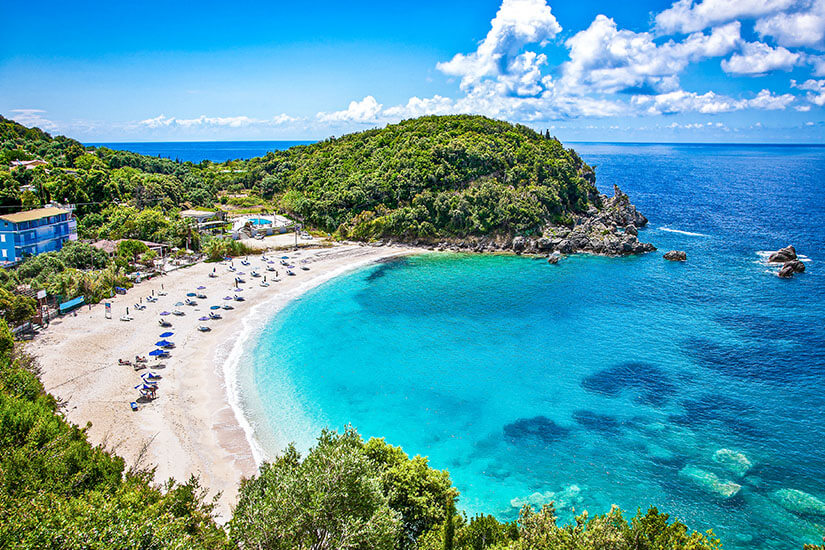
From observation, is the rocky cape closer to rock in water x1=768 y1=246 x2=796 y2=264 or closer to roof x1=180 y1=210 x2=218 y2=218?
rock in water x1=768 y1=246 x2=796 y2=264

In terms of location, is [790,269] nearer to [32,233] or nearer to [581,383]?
[581,383]

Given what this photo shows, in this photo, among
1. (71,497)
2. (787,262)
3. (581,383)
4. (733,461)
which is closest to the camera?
(71,497)

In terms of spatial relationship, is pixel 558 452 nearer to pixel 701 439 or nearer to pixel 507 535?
pixel 701 439

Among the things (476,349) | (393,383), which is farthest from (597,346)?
(393,383)

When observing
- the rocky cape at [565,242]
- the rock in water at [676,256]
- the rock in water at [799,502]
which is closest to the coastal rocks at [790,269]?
the rock in water at [676,256]

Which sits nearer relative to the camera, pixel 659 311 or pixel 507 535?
pixel 507 535

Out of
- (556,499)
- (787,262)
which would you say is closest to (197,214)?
(556,499)
